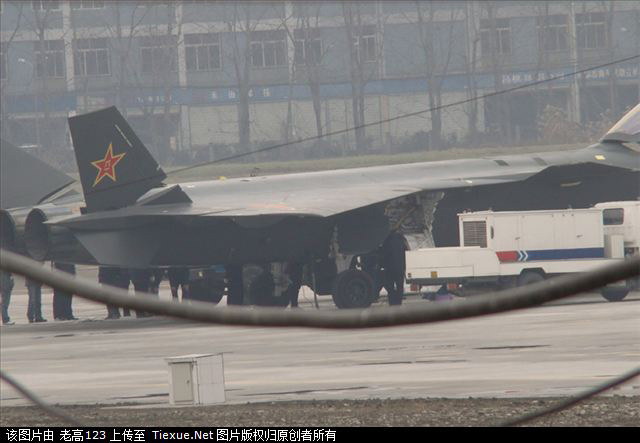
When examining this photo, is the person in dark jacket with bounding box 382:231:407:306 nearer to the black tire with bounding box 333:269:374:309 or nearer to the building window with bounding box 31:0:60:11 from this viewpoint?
the black tire with bounding box 333:269:374:309

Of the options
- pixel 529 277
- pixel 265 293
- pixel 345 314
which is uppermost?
pixel 345 314

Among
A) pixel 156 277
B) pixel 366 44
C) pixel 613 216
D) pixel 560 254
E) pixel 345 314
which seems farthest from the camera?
pixel 366 44

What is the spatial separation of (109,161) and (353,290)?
5782mm

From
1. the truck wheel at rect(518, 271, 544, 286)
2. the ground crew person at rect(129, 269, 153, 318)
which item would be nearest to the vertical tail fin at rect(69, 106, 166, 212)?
the ground crew person at rect(129, 269, 153, 318)

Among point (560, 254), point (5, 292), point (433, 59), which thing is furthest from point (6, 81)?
point (560, 254)

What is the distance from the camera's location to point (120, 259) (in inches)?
911

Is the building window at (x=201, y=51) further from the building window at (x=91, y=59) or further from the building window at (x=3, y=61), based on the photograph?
the building window at (x=3, y=61)

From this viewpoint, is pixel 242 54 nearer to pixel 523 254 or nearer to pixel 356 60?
pixel 356 60

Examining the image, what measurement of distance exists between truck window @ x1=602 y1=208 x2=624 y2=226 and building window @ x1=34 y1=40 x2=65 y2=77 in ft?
141

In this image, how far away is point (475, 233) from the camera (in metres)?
23.5

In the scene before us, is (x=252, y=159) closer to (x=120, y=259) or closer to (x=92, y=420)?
(x=120, y=259)

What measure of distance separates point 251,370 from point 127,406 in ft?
10.8

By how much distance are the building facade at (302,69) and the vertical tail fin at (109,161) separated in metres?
35.0

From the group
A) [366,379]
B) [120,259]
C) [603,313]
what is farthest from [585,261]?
[366,379]
